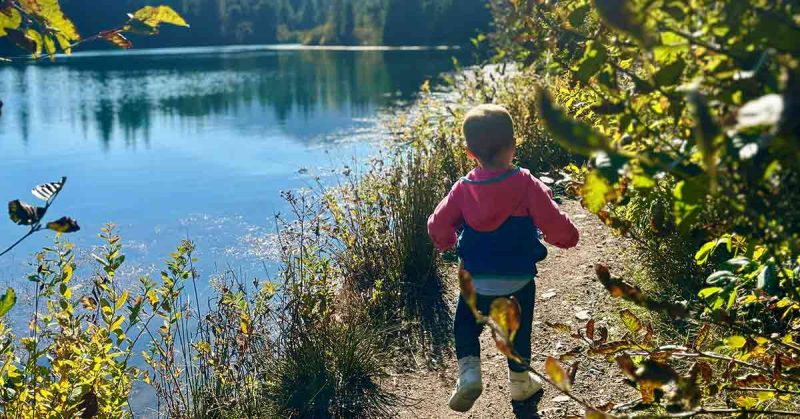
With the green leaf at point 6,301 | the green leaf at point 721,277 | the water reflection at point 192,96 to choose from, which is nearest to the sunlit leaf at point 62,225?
the green leaf at point 6,301

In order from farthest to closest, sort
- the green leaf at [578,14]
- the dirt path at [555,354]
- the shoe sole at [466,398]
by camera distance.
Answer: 1. the dirt path at [555,354]
2. the shoe sole at [466,398]
3. the green leaf at [578,14]

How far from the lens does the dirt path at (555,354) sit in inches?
141

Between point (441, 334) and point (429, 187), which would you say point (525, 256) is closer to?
point (441, 334)

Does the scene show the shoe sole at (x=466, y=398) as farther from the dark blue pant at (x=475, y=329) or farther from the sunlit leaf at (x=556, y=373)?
the sunlit leaf at (x=556, y=373)

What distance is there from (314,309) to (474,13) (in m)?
52.6

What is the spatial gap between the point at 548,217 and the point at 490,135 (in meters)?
0.43

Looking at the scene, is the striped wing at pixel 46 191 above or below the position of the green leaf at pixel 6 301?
above

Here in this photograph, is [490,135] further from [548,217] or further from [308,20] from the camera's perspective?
[308,20]

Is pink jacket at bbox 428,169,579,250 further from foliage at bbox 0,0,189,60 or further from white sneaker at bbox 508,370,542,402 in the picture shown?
foliage at bbox 0,0,189,60

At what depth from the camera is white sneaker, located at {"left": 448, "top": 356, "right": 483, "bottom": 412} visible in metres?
3.30

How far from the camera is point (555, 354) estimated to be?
4.07 metres

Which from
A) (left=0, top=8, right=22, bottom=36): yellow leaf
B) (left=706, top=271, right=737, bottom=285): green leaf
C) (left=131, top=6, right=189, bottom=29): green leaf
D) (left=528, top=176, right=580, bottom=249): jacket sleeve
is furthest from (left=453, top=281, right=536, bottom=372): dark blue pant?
(left=0, top=8, right=22, bottom=36): yellow leaf

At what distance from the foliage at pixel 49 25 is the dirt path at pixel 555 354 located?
2.45 metres

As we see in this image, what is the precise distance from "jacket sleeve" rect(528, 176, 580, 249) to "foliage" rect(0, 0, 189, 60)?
1849 millimetres
